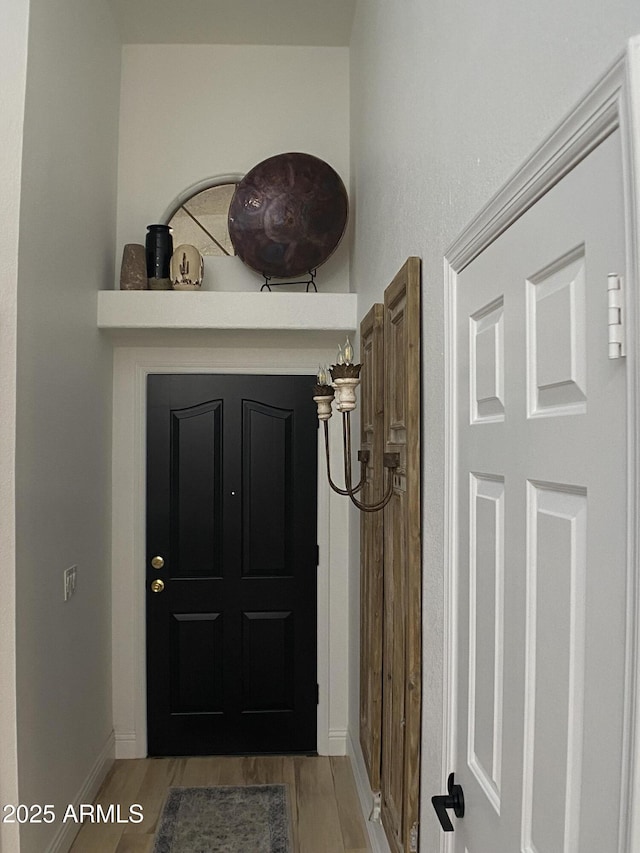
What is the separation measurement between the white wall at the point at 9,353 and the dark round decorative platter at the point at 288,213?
1.16 meters

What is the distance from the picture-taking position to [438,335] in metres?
1.74

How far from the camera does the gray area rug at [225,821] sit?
9.93ft

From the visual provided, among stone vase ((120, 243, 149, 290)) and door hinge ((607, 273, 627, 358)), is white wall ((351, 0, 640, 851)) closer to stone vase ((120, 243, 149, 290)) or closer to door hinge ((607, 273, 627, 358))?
door hinge ((607, 273, 627, 358))

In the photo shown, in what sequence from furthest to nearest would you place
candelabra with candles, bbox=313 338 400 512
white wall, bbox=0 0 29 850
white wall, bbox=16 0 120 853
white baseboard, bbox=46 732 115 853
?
white baseboard, bbox=46 732 115 853 → white wall, bbox=16 0 120 853 → white wall, bbox=0 0 29 850 → candelabra with candles, bbox=313 338 400 512

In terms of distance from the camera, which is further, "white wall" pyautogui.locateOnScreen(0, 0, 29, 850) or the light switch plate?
the light switch plate

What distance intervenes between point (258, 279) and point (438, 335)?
7.78 feet

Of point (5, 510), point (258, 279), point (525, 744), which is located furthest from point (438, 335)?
point (258, 279)

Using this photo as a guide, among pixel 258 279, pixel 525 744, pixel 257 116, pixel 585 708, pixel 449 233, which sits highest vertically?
pixel 257 116

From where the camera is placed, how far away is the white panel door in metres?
0.81

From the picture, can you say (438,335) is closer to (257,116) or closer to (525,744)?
(525,744)

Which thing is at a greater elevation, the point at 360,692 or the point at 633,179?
the point at 633,179

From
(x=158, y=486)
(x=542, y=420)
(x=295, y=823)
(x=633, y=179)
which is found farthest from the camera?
(x=158, y=486)

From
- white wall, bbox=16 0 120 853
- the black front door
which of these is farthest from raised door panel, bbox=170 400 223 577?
white wall, bbox=16 0 120 853

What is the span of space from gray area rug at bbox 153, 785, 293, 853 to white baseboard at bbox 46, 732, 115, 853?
323 mm
